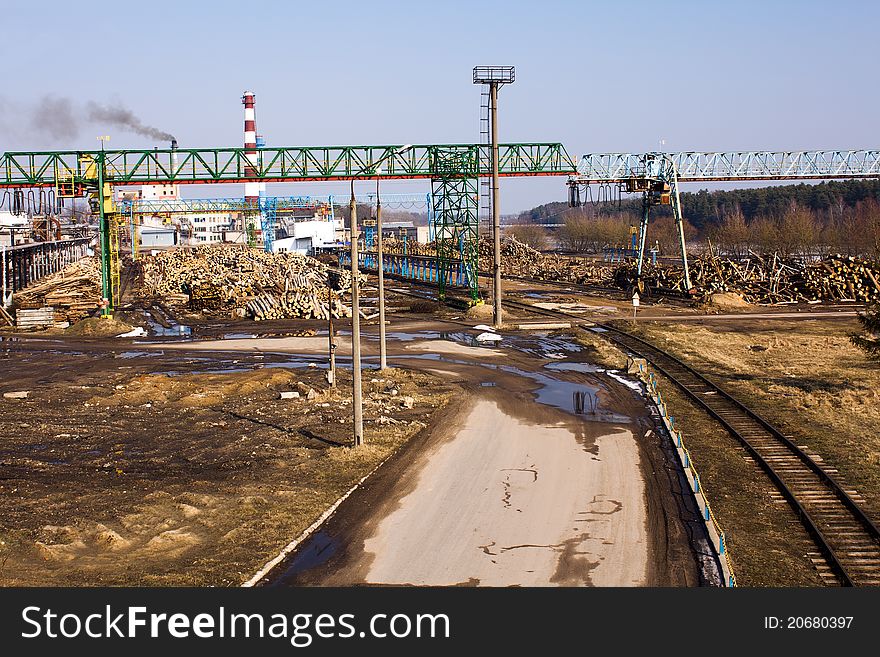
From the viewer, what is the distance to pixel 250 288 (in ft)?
194

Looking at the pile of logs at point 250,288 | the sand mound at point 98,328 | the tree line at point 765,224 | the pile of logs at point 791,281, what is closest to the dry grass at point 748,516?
the pile of logs at point 250,288

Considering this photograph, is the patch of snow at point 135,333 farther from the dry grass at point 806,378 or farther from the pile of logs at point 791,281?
the pile of logs at point 791,281

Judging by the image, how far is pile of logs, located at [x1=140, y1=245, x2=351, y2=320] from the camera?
53.4 m

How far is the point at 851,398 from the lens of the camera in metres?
26.3

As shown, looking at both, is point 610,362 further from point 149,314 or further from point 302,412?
point 149,314

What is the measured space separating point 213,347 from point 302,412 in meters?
16.0

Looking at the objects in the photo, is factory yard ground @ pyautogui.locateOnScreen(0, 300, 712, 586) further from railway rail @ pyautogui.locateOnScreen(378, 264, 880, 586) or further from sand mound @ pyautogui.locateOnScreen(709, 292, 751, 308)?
sand mound @ pyautogui.locateOnScreen(709, 292, 751, 308)

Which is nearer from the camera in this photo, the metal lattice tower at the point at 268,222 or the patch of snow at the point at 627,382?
the patch of snow at the point at 627,382

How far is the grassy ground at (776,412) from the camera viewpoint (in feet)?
48.9

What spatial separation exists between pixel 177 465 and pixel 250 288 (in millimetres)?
40322

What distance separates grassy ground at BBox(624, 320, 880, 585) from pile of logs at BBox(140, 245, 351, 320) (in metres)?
18.0

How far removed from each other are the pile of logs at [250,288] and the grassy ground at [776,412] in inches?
711
